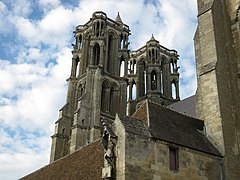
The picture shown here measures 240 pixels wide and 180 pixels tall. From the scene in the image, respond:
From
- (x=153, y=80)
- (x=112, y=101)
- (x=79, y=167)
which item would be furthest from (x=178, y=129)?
(x=153, y=80)

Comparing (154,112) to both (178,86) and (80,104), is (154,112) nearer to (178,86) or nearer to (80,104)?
(80,104)

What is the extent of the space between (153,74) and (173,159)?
34957 mm

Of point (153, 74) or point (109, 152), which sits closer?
point (109, 152)

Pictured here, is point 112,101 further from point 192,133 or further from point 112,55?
point 192,133

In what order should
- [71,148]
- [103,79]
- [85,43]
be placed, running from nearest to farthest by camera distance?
[71,148] < [103,79] < [85,43]

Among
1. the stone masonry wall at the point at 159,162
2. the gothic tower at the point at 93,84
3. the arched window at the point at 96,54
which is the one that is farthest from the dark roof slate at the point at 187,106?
the stone masonry wall at the point at 159,162

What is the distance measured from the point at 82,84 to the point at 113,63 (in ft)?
14.0

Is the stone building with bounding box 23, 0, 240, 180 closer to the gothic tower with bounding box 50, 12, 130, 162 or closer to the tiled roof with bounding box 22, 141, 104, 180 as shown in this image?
the tiled roof with bounding box 22, 141, 104, 180

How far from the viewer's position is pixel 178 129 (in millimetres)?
12664

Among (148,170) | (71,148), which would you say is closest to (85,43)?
(71,148)

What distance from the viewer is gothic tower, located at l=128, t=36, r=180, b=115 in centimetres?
4422

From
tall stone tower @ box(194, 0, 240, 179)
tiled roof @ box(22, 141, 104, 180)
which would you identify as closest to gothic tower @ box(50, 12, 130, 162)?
tiled roof @ box(22, 141, 104, 180)

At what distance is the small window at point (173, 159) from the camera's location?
11336 millimetres

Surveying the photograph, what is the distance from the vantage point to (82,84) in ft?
129
